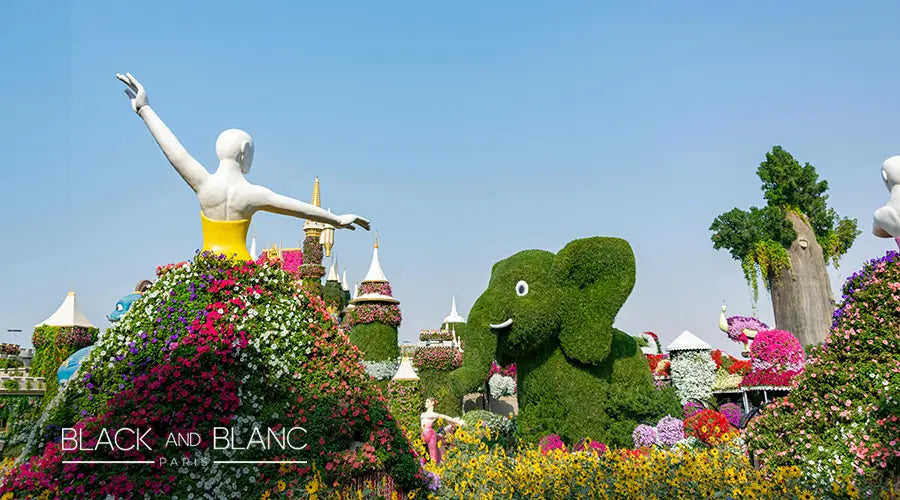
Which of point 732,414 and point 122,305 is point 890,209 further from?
point 122,305

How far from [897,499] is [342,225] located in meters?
5.55

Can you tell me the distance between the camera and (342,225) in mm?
6520

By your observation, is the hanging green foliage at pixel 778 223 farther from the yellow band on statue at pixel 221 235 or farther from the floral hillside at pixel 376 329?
the yellow band on statue at pixel 221 235

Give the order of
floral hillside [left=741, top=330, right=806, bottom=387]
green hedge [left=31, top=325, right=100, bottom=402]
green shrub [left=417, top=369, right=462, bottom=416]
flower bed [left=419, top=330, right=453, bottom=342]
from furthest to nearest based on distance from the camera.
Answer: flower bed [left=419, top=330, right=453, bottom=342]
green hedge [left=31, top=325, right=100, bottom=402]
green shrub [left=417, top=369, right=462, bottom=416]
floral hillside [left=741, top=330, right=806, bottom=387]

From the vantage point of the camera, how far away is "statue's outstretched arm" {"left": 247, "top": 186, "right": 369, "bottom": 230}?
19.3ft

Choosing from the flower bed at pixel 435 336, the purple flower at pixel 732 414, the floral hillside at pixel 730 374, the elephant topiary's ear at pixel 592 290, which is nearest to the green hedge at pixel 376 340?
the flower bed at pixel 435 336

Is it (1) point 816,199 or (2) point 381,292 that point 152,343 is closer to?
(2) point 381,292

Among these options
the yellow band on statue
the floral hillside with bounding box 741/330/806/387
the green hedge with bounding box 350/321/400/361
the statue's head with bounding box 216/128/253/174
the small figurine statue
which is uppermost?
the statue's head with bounding box 216/128/253/174

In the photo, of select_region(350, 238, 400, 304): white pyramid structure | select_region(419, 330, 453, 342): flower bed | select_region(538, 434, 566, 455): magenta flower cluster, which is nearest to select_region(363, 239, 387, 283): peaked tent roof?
select_region(350, 238, 400, 304): white pyramid structure

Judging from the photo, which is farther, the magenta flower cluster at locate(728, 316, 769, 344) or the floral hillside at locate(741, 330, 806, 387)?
the magenta flower cluster at locate(728, 316, 769, 344)

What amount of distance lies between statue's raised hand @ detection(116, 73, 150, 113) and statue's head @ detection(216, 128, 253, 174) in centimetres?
94

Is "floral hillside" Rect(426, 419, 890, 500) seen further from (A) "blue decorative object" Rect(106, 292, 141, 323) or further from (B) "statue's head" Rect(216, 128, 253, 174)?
(A) "blue decorative object" Rect(106, 292, 141, 323)

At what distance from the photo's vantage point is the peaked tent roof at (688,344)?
1581 centimetres

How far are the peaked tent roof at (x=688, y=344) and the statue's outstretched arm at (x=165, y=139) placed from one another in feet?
45.0
